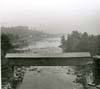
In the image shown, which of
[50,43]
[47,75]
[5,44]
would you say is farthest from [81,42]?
[5,44]

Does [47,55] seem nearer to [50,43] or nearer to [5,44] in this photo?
[50,43]

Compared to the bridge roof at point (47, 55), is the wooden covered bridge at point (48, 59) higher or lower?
lower

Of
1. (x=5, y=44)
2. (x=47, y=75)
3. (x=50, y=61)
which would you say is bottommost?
(x=47, y=75)

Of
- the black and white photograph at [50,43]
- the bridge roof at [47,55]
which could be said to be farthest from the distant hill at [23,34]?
the bridge roof at [47,55]

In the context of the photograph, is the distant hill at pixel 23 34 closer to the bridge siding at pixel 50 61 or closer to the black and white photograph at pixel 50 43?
the black and white photograph at pixel 50 43

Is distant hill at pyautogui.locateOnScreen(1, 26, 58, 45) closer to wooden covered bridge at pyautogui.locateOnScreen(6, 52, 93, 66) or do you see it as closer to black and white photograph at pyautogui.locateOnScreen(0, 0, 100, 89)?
black and white photograph at pyautogui.locateOnScreen(0, 0, 100, 89)

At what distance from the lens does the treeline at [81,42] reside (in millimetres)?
1436

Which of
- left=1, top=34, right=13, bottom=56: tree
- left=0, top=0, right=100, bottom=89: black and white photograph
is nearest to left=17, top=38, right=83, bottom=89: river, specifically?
left=0, top=0, right=100, bottom=89: black and white photograph

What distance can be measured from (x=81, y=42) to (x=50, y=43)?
0.87ft

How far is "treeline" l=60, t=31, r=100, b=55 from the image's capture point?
4.71ft

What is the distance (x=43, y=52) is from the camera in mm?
1461

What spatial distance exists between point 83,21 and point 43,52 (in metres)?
0.43

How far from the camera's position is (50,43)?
4.75ft

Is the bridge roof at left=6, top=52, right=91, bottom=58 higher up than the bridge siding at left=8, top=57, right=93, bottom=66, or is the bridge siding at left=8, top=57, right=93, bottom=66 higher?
the bridge roof at left=6, top=52, right=91, bottom=58
